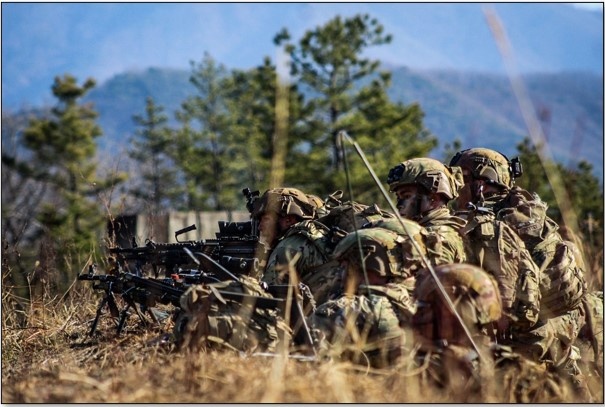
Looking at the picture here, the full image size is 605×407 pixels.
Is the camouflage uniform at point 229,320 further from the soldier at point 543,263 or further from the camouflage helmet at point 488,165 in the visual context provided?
the camouflage helmet at point 488,165

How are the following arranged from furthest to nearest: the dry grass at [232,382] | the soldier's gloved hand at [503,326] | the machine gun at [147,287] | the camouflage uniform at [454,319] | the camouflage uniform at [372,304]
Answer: the machine gun at [147,287], the soldier's gloved hand at [503,326], the camouflage uniform at [372,304], the camouflage uniform at [454,319], the dry grass at [232,382]

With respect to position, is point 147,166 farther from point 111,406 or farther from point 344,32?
point 111,406

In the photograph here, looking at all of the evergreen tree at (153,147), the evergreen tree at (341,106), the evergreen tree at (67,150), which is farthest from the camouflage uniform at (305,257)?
the evergreen tree at (153,147)

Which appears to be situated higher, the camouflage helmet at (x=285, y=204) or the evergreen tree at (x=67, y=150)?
the evergreen tree at (x=67, y=150)

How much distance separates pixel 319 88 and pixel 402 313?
34.4 m

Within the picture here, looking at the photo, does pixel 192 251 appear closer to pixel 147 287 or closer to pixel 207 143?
pixel 147 287

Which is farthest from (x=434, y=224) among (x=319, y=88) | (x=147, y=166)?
(x=147, y=166)

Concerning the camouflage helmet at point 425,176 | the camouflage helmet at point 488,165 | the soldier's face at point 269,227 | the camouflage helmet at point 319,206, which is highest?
the camouflage helmet at point 488,165

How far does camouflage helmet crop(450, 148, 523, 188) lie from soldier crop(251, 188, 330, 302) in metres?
1.45

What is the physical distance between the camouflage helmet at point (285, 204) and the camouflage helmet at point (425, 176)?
130cm

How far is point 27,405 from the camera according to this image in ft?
18.9

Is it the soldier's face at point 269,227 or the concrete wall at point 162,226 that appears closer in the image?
the soldier's face at point 269,227

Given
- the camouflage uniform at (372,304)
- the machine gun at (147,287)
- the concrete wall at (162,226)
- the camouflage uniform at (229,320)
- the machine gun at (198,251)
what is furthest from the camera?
the concrete wall at (162,226)

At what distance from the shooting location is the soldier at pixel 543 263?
8.20 m
